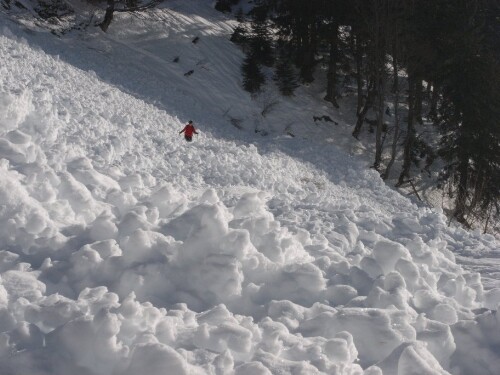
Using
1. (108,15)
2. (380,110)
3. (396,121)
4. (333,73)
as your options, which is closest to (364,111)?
(380,110)

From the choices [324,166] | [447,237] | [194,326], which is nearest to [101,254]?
[194,326]

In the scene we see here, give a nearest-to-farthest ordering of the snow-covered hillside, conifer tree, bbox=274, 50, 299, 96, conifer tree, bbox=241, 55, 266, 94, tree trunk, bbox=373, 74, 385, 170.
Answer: the snow-covered hillside → tree trunk, bbox=373, 74, 385, 170 → conifer tree, bbox=241, 55, 266, 94 → conifer tree, bbox=274, 50, 299, 96

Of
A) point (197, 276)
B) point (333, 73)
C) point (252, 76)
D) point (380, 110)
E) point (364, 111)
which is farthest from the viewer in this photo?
point (333, 73)

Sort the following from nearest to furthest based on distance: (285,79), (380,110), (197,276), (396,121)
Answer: (197,276) → (396,121) → (380,110) → (285,79)

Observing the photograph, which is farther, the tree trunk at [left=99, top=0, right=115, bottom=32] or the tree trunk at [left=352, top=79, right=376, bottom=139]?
the tree trunk at [left=352, top=79, right=376, bottom=139]

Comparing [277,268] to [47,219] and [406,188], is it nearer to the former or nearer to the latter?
[47,219]

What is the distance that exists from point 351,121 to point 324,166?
359 inches

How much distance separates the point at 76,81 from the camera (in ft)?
55.4

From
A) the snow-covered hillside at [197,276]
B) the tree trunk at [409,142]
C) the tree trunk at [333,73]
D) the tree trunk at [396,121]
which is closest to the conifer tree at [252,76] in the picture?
the tree trunk at [333,73]

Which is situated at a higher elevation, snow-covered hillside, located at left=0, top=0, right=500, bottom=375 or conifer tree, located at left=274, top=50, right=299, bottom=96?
conifer tree, located at left=274, top=50, right=299, bottom=96

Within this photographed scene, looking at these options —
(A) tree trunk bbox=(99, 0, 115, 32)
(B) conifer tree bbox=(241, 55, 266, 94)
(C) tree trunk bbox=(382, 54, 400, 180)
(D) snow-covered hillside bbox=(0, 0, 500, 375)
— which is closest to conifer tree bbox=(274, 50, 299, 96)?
(B) conifer tree bbox=(241, 55, 266, 94)

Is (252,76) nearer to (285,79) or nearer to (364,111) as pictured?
(285,79)

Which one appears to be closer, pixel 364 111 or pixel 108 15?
pixel 108 15

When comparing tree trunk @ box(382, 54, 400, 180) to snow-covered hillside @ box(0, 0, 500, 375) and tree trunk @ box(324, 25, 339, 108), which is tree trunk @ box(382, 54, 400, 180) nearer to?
tree trunk @ box(324, 25, 339, 108)
